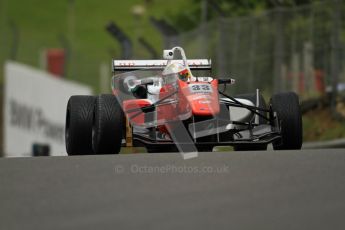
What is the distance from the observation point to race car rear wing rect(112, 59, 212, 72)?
15.1 metres

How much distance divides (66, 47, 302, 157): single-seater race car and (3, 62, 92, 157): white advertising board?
48.5 feet

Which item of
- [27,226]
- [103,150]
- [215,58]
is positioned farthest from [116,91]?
[215,58]

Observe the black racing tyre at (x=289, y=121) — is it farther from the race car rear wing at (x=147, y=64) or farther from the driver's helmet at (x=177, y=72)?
the race car rear wing at (x=147, y=64)

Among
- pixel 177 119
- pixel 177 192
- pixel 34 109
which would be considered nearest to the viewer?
pixel 177 192

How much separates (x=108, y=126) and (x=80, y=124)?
84 centimetres

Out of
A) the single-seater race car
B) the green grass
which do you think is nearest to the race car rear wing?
the single-seater race car

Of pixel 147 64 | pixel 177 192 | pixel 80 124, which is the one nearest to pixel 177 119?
pixel 80 124

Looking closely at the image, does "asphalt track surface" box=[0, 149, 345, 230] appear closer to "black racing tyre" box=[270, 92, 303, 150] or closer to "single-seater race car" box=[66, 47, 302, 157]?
"single-seater race car" box=[66, 47, 302, 157]

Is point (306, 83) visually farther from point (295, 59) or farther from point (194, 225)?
point (194, 225)

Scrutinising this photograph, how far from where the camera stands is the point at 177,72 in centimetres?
1398

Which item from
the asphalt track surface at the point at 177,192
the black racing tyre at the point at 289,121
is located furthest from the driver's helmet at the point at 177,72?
the asphalt track surface at the point at 177,192

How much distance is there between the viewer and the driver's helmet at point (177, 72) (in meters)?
14.0

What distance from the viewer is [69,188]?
9.67 metres

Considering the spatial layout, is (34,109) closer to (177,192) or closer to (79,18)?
(177,192)
